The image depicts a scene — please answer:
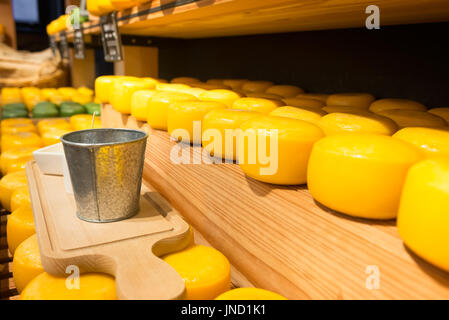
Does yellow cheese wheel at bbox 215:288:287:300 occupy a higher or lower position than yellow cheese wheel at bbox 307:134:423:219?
lower

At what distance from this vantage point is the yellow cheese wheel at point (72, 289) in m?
0.50

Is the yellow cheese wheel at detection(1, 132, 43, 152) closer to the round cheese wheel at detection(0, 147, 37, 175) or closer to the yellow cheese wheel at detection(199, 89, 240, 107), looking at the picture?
the round cheese wheel at detection(0, 147, 37, 175)

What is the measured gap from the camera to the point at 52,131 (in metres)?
1.71

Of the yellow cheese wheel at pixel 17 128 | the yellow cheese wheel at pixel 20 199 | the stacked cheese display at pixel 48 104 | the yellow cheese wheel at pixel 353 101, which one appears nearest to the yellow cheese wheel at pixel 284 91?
the yellow cheese wheel at pixel 353 101

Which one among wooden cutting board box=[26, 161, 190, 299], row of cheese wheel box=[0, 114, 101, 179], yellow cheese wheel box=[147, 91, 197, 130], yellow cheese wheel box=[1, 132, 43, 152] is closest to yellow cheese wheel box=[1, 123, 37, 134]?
row of cheese wheel box=[0, 114, 101, 179]

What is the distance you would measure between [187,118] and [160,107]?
187 millimetres

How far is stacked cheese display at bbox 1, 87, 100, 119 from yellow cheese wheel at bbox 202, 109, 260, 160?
1315mm

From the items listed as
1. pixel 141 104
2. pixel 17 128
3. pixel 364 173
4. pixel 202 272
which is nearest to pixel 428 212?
pixel 364 173

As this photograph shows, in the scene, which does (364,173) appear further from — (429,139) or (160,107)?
(160,107)

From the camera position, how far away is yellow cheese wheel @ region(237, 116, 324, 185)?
→ 1.94 feet

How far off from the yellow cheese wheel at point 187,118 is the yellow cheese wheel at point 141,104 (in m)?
0.25
